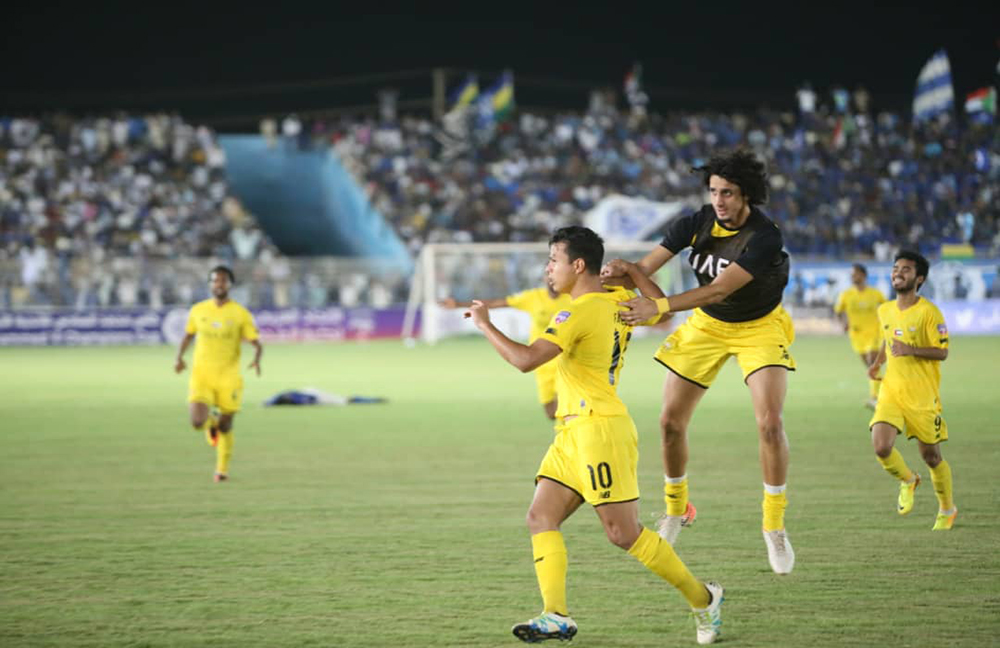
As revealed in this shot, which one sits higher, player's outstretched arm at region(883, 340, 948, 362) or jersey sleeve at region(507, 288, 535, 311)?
jersey sleeve at region(507, 288, 535, 311)

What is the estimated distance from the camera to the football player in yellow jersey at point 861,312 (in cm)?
1914

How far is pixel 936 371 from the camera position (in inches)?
372

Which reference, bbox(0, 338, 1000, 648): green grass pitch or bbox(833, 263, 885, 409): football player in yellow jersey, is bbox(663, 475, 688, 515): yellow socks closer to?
bbox(0, 338, 1000, 648): green grass pitch

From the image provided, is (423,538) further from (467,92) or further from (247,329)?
(467,92)

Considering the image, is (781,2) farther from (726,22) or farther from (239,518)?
(239,518)

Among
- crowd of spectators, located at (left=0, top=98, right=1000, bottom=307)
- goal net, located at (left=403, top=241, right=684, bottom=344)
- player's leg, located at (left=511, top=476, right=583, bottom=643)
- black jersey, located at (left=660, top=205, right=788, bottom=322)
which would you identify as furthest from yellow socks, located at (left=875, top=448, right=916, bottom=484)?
crowd of spectators, located at (left=0, top=98, right=1000, bottom=307)

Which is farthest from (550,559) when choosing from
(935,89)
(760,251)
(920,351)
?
(935,89)

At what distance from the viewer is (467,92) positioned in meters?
49.8

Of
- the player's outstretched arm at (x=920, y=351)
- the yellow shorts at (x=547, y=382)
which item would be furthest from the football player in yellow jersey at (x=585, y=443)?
the yellow shorts at (x=547, y=382)

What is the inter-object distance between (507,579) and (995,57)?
5471cm

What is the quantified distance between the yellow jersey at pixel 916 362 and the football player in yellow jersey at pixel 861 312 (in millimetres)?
9518

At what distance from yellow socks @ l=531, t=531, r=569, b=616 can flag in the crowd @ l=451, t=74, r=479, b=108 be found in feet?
147

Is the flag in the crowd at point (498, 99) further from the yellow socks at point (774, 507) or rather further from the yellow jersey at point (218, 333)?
the yellow socks at point (774, 507)

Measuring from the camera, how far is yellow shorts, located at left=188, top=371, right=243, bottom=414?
12445 millimetres
